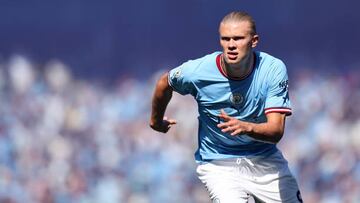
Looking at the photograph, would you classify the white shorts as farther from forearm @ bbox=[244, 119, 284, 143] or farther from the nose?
the nose

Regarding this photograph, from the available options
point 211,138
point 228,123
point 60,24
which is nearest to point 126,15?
point 60,24

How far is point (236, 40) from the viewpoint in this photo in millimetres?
6273

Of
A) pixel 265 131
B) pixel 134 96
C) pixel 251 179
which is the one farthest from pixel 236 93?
pixel 134 96

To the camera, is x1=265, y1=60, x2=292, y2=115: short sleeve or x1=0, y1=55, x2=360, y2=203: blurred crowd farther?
x1=0, y1=55, x2=360, y2=203: blurred crowd

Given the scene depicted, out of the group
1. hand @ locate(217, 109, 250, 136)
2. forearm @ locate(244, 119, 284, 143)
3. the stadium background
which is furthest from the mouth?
the stadium background

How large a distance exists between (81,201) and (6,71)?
1.16 metres

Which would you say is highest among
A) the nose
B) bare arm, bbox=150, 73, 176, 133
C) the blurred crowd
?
the nose

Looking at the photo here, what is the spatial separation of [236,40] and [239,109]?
0.41m

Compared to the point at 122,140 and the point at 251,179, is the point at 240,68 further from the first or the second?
the point at 122,140

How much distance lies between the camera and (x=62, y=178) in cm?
→ 873

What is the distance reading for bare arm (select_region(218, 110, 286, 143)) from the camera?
19.1ft

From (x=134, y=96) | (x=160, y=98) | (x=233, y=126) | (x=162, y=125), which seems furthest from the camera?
(x=134, y=96)

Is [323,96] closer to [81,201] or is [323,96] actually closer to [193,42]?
[193,42]

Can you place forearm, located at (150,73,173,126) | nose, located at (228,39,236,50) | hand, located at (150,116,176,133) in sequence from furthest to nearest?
hand, located at (150,116,176,133)
forearm, located at (150,73,173,126)
nose, located at (228,39,236,50)
